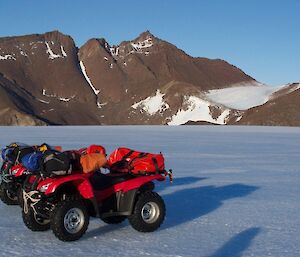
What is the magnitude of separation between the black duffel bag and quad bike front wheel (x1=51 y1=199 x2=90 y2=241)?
0.39 m

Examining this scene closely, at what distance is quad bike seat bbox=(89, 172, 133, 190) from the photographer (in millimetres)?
6621

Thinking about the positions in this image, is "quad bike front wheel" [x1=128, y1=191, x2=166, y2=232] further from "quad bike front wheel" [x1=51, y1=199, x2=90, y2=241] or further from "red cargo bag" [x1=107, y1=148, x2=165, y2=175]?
"quad bike front wheel" [x1=51, y1=199, x2=90, y2=241]

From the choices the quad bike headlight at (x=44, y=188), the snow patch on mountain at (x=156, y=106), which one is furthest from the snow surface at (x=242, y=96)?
the quad bike headlight at (x=44, y=188)

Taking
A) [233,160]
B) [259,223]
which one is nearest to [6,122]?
[233,160]

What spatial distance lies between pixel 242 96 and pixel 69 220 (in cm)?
17756

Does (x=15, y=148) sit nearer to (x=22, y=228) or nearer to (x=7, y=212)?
(x=7, y=212)

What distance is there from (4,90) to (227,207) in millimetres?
187406

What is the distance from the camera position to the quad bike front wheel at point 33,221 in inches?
256

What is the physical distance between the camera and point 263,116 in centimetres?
12031

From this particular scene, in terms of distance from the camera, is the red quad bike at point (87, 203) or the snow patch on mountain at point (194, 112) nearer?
the red quad bike at point (87, 203)

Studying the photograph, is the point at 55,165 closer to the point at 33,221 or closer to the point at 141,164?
the point at 33,221

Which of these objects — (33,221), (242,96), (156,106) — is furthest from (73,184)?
(156,106)

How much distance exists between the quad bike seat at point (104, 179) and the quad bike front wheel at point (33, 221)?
2.92ft

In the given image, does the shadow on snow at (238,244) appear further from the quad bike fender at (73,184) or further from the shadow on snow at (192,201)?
the quad bike fender at (73,184)
